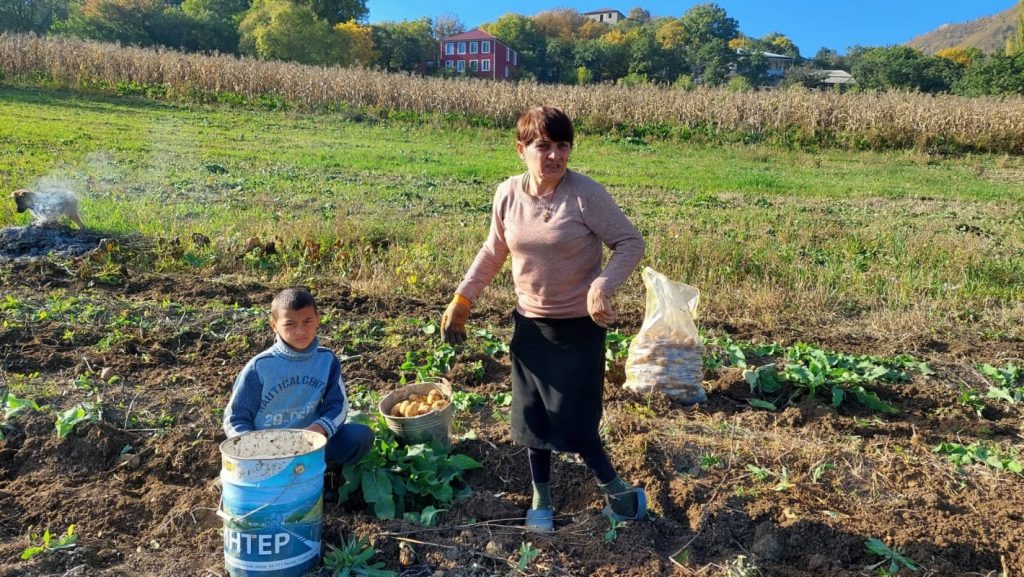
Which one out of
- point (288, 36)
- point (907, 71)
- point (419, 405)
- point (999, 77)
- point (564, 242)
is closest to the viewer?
A: point (564, 242)

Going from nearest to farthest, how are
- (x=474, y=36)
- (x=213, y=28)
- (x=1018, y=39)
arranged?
(x=1018, y=39) → (x=213, y=28) → (x=474, y=36)

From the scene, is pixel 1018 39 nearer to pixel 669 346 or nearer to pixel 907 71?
pixel 907 71

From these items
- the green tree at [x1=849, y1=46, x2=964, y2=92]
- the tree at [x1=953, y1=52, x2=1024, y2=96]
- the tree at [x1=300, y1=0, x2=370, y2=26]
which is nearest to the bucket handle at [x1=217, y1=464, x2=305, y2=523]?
the tree at [x1=953, y1=52, x2=1024, y2=96]

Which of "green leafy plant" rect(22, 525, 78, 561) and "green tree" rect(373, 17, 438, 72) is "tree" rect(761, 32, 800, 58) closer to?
"green tree" rect(373, 17, 438, 72)

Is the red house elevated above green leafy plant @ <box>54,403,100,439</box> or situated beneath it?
elevated above

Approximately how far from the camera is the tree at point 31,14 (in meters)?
57.9

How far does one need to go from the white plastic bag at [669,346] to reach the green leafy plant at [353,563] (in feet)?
7.24

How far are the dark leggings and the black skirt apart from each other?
0.05 metres

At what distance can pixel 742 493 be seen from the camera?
138 inches

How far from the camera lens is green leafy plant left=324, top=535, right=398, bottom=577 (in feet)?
9.47

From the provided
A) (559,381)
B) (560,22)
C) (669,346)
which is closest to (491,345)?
(669,346)

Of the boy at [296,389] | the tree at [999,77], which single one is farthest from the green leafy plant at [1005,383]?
the tree at [999,77]

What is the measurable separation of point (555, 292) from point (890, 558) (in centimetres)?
170

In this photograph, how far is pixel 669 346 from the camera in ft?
14.9
